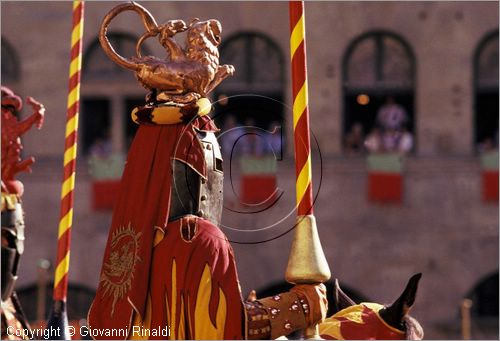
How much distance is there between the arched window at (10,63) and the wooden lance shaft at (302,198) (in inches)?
808

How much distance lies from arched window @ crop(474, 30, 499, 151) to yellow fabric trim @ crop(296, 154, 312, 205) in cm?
2070

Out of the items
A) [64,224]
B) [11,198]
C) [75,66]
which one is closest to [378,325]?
[64,224]

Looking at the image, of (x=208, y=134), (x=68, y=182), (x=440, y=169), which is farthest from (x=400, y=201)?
(x=208, y=134)

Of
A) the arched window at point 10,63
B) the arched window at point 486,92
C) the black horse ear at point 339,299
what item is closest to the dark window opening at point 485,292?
the arched window at point 486,92

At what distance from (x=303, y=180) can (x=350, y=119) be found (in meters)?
20.9

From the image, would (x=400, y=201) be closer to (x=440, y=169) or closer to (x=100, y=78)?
(x=440, y=169)

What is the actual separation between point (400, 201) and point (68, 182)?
18.7 metres

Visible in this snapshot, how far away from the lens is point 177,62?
27.6 feet

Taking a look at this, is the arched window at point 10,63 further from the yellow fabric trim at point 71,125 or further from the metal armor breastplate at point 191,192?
the metal armor breastplate at point 191,192

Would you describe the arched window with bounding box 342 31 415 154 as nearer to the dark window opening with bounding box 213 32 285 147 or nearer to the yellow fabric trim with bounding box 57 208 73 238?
the dark window opening with bounding box 213 32 285 147

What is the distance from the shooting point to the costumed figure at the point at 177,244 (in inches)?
314

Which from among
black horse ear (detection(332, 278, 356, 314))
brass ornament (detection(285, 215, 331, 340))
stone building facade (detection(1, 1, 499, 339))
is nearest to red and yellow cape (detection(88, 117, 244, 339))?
brass ornament (detection(285, 215, 331, 340))

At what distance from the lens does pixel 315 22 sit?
28078mm

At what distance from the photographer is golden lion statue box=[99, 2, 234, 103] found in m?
8.35
